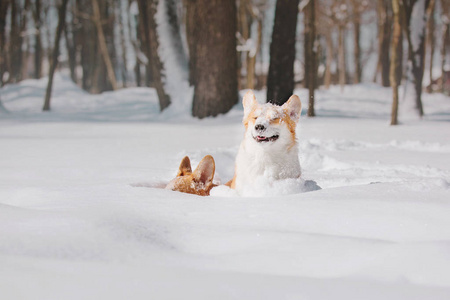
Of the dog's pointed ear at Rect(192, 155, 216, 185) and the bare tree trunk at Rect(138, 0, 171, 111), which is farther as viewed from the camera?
the bare tree trunk at Rect(138, 0, 171, 111)

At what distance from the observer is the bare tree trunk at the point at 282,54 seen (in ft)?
28.7

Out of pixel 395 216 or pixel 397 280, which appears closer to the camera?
pixel 397 280

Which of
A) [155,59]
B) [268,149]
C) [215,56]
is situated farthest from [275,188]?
[155,59]

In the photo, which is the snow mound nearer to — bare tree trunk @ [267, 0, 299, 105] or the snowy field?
the snowy field

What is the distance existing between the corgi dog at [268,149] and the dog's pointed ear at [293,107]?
0.04ft

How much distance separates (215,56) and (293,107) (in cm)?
588

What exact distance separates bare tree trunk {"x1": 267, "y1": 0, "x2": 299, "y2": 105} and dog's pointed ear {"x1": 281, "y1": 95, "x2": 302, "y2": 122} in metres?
5.47

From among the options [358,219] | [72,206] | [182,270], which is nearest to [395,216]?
[358,219]

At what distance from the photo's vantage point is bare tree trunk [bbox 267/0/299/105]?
8.73 m

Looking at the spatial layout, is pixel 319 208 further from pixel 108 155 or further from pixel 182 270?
pixel 108 155

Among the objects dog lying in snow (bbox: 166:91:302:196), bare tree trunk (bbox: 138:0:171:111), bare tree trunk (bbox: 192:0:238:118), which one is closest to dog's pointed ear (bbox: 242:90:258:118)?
dog lying in snow (bbox: 166:91:302:196)

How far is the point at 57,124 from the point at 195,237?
724 centimetres

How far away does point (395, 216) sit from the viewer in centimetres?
220

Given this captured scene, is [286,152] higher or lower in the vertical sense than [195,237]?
higher
